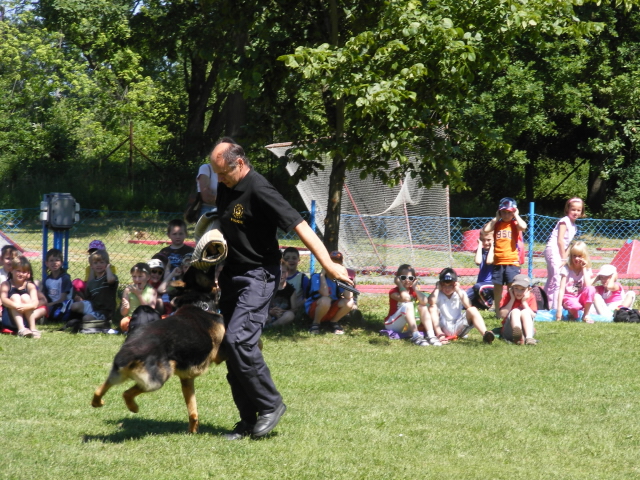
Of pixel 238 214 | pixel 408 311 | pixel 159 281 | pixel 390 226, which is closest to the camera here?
pixel 238 214

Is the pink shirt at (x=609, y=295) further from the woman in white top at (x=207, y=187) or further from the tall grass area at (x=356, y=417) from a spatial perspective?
the woman in white top at (x=207, y=187)

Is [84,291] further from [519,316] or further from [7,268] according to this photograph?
[519,316]

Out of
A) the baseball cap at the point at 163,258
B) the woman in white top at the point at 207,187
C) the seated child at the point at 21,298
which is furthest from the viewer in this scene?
the baseball cap at the point at 163,258

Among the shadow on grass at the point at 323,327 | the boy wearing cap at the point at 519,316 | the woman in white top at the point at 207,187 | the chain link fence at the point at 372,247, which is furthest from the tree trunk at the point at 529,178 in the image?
the woman in white top at the point at 207,187

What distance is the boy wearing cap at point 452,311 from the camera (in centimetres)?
897

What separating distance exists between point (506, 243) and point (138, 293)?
16.5 ft

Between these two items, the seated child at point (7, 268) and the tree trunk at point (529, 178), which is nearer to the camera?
the seated child at point (7, 268)

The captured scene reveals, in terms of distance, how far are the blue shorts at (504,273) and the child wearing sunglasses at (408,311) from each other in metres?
1.60

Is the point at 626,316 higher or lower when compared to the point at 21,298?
lower

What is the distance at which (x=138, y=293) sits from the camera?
891cm

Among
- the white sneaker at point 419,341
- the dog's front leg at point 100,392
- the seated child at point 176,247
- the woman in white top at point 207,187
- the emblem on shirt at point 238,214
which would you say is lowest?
the white sneaker at point 419,341

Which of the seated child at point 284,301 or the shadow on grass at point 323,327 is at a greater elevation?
the seated child at point 284,301

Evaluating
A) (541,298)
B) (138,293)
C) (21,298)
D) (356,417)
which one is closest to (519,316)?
(541,298)

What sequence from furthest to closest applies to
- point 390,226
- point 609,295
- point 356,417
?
point 390,226, point 609,295, point 356,417
